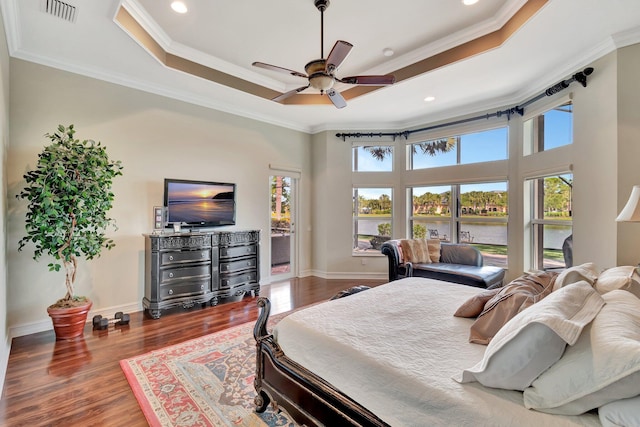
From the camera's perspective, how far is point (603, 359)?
93 cm

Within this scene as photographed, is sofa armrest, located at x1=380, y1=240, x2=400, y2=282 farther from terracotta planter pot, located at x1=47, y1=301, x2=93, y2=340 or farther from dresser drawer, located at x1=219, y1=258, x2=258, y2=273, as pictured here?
terracotta planter pot, located at x1=47, y1=301, x2=93, y2=340

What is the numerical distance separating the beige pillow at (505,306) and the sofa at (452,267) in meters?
2.41

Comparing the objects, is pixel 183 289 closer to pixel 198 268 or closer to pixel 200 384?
pixel 198 268

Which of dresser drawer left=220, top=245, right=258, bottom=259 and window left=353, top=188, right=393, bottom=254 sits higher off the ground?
window left=353, top=188, right=393, bottom=254

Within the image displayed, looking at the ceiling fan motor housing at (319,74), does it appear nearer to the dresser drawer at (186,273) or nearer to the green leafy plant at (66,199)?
the green leafy plant at (66,199)

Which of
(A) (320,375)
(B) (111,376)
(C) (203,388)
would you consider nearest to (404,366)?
(A) (320,375)

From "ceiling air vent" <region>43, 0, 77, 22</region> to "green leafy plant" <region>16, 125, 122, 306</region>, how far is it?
Answer: 0.97m

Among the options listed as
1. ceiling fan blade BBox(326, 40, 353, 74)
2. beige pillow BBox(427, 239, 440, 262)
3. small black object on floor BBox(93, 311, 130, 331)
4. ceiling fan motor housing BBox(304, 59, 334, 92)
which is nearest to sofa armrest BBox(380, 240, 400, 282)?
beige pillow BBox(427, 239, 440, 262)

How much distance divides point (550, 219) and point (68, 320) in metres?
6.02

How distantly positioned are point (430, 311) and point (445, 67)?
2977 millimetres

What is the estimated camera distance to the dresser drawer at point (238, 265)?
14.0 ft

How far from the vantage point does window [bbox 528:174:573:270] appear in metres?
3.84

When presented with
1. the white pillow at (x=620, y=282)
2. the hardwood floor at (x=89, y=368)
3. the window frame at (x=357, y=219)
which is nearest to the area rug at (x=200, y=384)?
the hardwood floor at (x=89, y=368)

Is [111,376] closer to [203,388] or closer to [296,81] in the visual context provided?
[203,388]
